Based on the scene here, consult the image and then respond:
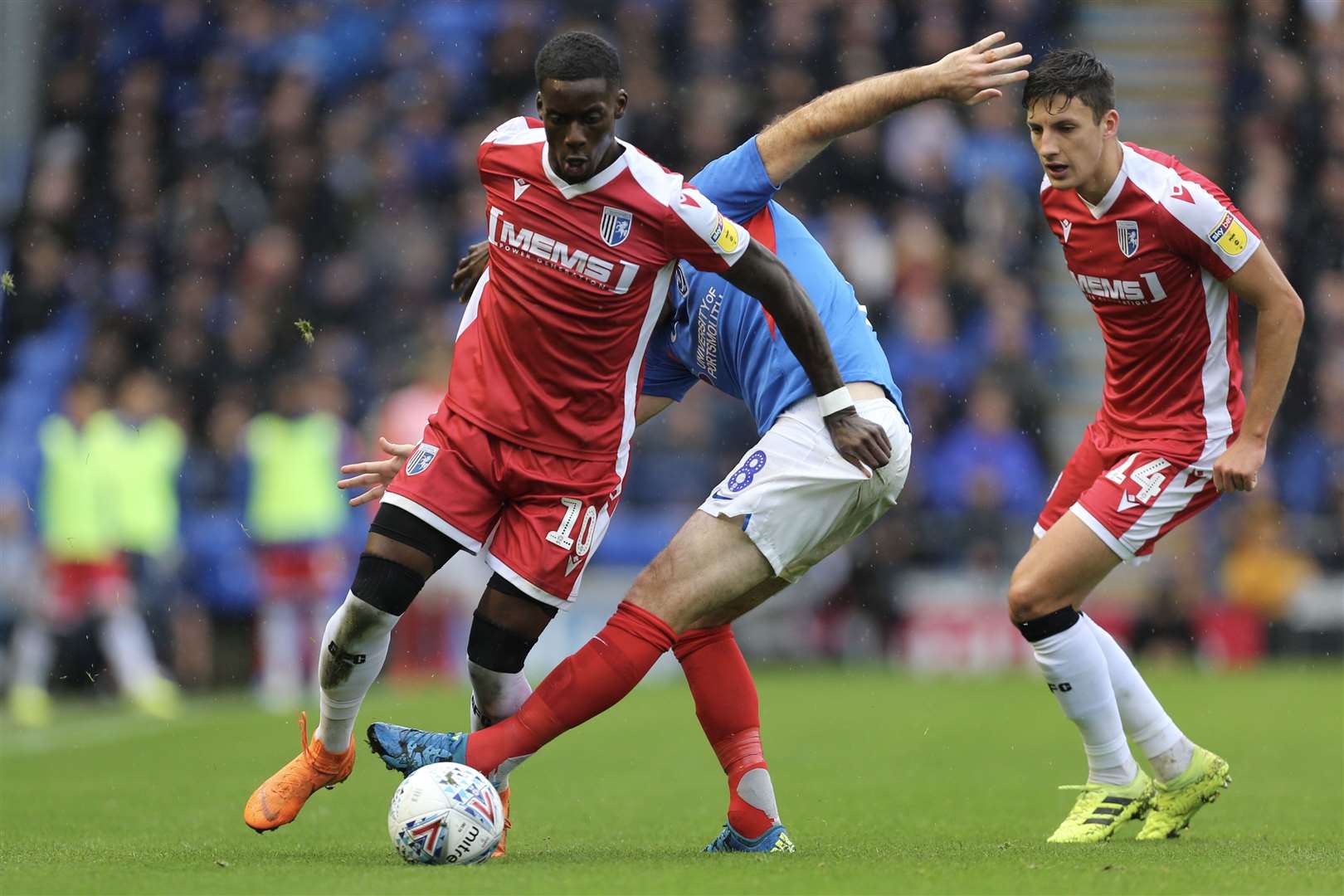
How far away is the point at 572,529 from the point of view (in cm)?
582

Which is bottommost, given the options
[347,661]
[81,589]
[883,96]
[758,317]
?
[81,589]

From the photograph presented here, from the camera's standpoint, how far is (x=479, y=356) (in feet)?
19.4

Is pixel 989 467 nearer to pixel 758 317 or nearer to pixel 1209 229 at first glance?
pixel 1209 229

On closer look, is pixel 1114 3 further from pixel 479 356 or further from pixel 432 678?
pixel 479 356

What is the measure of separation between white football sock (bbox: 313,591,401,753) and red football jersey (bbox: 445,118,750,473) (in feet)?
2.30

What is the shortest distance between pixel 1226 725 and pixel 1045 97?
5.88 m

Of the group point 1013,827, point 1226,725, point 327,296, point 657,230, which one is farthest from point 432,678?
point 657,230

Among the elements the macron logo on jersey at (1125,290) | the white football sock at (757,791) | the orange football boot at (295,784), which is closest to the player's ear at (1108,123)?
the macron logo on jersey at (1125,290)

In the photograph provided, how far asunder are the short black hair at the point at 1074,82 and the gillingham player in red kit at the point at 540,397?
4.47 ft

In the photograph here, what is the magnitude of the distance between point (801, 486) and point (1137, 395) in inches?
66.2

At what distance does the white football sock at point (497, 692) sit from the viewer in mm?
5883

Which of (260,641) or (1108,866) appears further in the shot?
(260,641)

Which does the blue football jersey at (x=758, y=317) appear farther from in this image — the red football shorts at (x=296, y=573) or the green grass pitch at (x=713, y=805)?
the red football shorts at (x=296, y=573)

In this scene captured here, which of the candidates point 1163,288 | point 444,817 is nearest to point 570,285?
point 444,817
